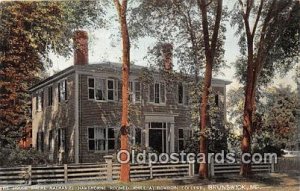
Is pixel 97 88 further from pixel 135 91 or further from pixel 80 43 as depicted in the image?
pixel 80 43

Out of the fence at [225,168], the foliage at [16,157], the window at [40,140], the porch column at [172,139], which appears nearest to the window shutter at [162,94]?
the porch column at [172,139]

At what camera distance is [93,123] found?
2244cm

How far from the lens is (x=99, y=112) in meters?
22.6

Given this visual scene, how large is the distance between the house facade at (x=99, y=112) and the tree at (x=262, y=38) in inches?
131

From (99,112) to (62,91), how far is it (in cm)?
198

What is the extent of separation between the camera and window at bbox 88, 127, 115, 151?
2225 cm

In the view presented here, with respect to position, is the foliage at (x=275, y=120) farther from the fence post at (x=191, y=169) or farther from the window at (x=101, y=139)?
the window at (x=101, y=139)

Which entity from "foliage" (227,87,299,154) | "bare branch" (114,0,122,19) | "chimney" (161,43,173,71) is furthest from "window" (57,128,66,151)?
"bare branch" (114,0,122,19)

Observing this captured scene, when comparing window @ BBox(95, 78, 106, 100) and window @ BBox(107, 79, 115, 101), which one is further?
window @ BBox(107, 79, 115, 101)

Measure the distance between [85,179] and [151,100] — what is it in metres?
8.45

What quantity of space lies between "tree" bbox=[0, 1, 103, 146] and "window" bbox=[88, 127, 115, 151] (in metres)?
3.48

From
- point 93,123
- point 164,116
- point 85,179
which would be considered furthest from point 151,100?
point 85,179

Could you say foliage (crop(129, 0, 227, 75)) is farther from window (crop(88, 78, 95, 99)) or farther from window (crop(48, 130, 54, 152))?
window (crop(48, 130, 54, 152))

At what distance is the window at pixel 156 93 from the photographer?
942 inches
